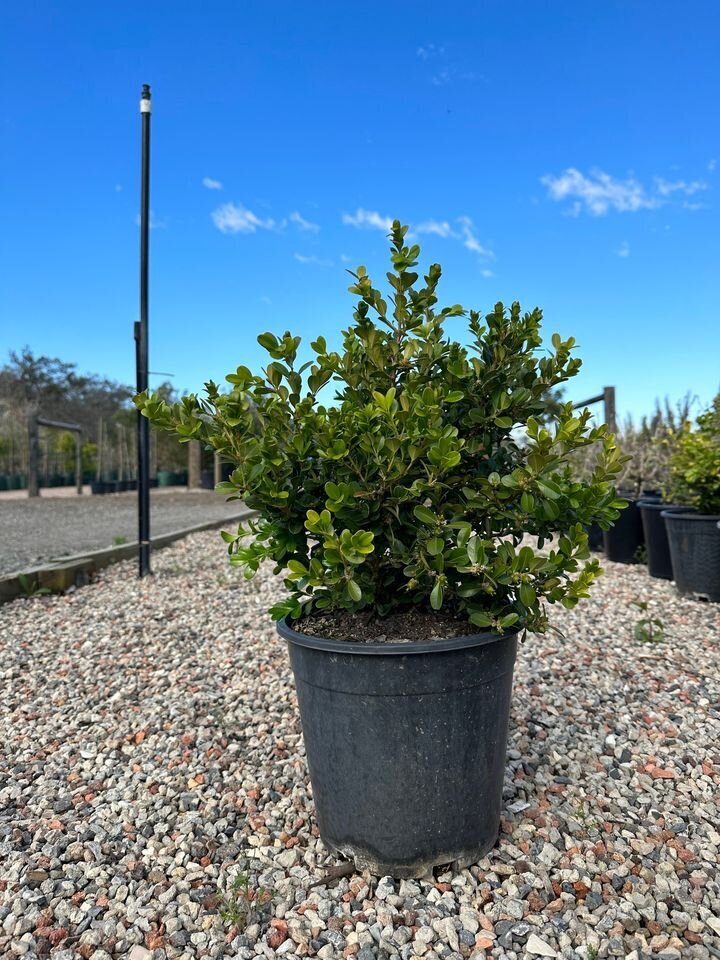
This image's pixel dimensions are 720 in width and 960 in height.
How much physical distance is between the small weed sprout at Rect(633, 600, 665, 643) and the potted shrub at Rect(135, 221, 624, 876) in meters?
2.22

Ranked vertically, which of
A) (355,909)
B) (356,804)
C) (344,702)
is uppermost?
(344,702)

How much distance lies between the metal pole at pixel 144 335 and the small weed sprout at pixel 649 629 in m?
3.88

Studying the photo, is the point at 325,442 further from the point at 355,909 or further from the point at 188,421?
the point at 355,909

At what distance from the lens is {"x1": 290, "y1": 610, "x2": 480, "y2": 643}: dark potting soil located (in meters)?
2.01

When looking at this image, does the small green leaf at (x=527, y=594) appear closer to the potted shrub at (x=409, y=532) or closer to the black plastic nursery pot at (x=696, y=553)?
the potted shrub at (x=409, y=532)

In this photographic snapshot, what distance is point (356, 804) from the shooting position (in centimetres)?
197

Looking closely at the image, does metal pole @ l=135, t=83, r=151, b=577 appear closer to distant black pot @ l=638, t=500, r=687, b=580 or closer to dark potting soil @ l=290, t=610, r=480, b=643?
dark potting soil @ l=290, t=610, r=480, b=643

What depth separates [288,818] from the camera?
2283 millimetres

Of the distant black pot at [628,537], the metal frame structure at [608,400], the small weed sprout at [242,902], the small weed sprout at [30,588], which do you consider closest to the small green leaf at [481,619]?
the small weed sprout at [242,902]

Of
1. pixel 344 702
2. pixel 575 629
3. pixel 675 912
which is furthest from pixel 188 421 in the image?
pixel 575 629

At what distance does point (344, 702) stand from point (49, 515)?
12633 millimetres

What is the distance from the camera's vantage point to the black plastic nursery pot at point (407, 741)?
6.08 feet

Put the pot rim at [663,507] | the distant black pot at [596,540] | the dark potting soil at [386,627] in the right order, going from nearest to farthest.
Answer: the dark potting soil at [386,627], the pot rim at [663,507], the distant black pot at [596,540]

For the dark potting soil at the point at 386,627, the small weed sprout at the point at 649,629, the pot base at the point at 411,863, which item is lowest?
the pot base at the point at 411,863
